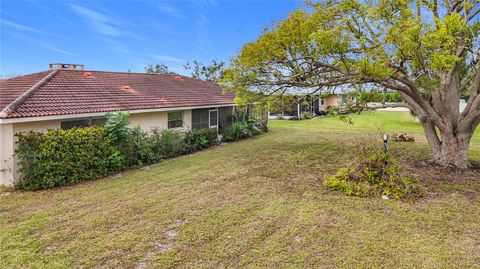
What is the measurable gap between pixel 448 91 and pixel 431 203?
541cm

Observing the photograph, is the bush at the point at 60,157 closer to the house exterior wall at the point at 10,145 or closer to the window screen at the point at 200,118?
the house exterior wall at the point at 10,145

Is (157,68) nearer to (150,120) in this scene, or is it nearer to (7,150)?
(150,120)

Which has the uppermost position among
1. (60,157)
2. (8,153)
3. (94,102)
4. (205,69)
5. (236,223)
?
(205,69)

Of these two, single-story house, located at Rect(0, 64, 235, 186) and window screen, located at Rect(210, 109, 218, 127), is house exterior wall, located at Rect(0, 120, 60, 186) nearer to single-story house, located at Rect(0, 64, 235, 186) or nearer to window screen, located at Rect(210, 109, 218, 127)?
single-story house, located at Rect(0, 64, 235, 186)

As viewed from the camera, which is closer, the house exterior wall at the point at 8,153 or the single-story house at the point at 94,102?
the house exterior wall at the point at 8,153

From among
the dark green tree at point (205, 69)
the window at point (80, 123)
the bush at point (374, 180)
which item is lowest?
the bush at point (374, 180)

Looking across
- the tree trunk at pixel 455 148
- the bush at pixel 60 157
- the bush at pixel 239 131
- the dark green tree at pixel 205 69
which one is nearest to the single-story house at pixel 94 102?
the bush at pixel 60 157

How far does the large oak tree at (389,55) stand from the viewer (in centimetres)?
830

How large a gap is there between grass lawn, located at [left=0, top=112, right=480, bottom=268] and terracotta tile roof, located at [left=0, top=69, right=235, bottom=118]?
2970mm

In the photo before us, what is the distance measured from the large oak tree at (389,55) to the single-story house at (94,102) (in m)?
3.75

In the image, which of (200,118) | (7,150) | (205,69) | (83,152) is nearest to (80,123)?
(83,152)

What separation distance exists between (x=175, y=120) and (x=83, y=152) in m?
6.34

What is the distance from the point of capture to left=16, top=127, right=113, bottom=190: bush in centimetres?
873

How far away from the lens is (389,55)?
8.74 m
